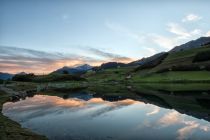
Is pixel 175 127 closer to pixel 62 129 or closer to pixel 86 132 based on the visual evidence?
pixel 86 132

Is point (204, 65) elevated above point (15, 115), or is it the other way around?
point (204, 65)

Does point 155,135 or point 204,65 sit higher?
point 204,65

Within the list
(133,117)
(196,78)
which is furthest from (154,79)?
(133,117)

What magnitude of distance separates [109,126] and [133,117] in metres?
11.0

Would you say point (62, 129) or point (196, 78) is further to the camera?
point (196, 78)

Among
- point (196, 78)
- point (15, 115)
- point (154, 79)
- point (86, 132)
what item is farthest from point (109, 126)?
point (154, 79)

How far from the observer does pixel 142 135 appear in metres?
36.6

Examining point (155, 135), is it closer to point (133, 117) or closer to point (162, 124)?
point (162, 124)

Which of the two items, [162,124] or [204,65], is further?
[204,65]

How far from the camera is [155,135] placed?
36500mm

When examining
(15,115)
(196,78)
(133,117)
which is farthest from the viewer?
(196,78)

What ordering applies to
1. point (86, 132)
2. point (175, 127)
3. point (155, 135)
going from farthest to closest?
point (175, 127) → point (86, 132) → point (155, 135)

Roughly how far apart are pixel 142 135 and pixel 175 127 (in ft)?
27.1

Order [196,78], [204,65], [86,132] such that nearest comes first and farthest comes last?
[86,132] < [196,78] < [204,65]
